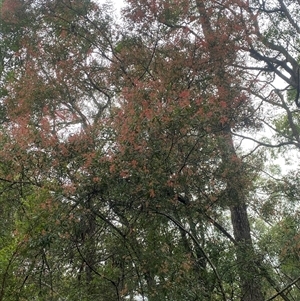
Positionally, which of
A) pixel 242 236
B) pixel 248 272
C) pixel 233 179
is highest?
pixel 233 179

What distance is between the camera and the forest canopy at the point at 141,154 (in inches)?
156

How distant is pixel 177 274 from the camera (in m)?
4.06

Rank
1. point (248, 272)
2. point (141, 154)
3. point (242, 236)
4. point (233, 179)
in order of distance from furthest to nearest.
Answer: point (242, 236) < point (233, 179) < point (248, 272) < point (141, 154)

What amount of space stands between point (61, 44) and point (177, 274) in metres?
4.58

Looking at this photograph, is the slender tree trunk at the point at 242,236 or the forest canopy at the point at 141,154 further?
the slender tree trunk at the point at 242,236

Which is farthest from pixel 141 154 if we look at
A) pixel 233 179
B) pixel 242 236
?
pixel 242 236

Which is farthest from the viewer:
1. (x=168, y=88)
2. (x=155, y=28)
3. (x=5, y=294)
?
(x=155, y=28)

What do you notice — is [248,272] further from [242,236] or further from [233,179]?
[242,236]

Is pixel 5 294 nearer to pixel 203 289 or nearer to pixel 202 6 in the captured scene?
pixel 203 289

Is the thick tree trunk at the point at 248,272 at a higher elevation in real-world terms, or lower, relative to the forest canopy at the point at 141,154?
lower

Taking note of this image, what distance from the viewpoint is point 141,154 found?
4059 millimetres

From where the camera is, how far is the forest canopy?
397 cm

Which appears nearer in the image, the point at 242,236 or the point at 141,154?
the point at 141,154

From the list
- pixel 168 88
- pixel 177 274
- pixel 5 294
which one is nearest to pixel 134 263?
pixel 177 274
